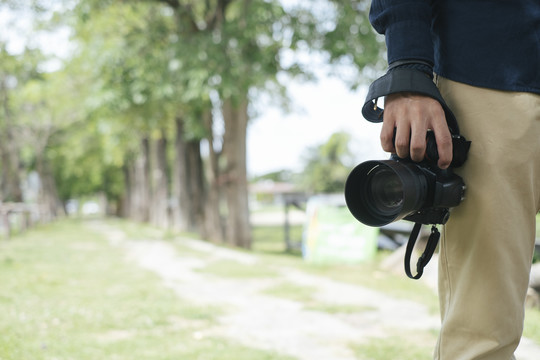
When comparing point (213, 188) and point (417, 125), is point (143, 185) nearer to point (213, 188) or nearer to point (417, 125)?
point (213, 188)

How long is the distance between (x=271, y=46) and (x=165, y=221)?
41.0ft

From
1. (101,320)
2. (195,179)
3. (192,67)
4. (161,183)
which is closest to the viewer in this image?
(101,320)

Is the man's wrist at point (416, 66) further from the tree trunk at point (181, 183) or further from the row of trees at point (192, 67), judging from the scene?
the tree trunk at point (181, 183)

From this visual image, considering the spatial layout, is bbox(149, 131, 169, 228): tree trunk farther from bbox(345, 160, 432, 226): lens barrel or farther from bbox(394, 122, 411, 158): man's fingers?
bbox(394, 122, 411, 158): man's fingers

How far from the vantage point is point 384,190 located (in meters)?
1.51

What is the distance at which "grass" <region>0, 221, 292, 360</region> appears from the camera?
334cm

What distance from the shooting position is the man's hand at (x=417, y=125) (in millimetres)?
1383

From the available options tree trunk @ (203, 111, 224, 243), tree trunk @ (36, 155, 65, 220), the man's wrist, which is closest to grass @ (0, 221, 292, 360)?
the man's wrist

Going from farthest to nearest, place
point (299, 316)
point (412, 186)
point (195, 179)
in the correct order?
point (195, 179) → point (299, 316) → point (412, 186)

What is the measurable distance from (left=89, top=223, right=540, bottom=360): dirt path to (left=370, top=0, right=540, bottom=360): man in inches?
79.5

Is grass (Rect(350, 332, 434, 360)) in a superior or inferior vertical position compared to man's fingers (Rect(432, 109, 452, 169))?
inferior

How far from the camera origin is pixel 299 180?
103 meters

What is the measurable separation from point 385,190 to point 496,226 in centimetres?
31

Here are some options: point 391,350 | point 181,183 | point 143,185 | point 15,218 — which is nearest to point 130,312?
point 391,350
